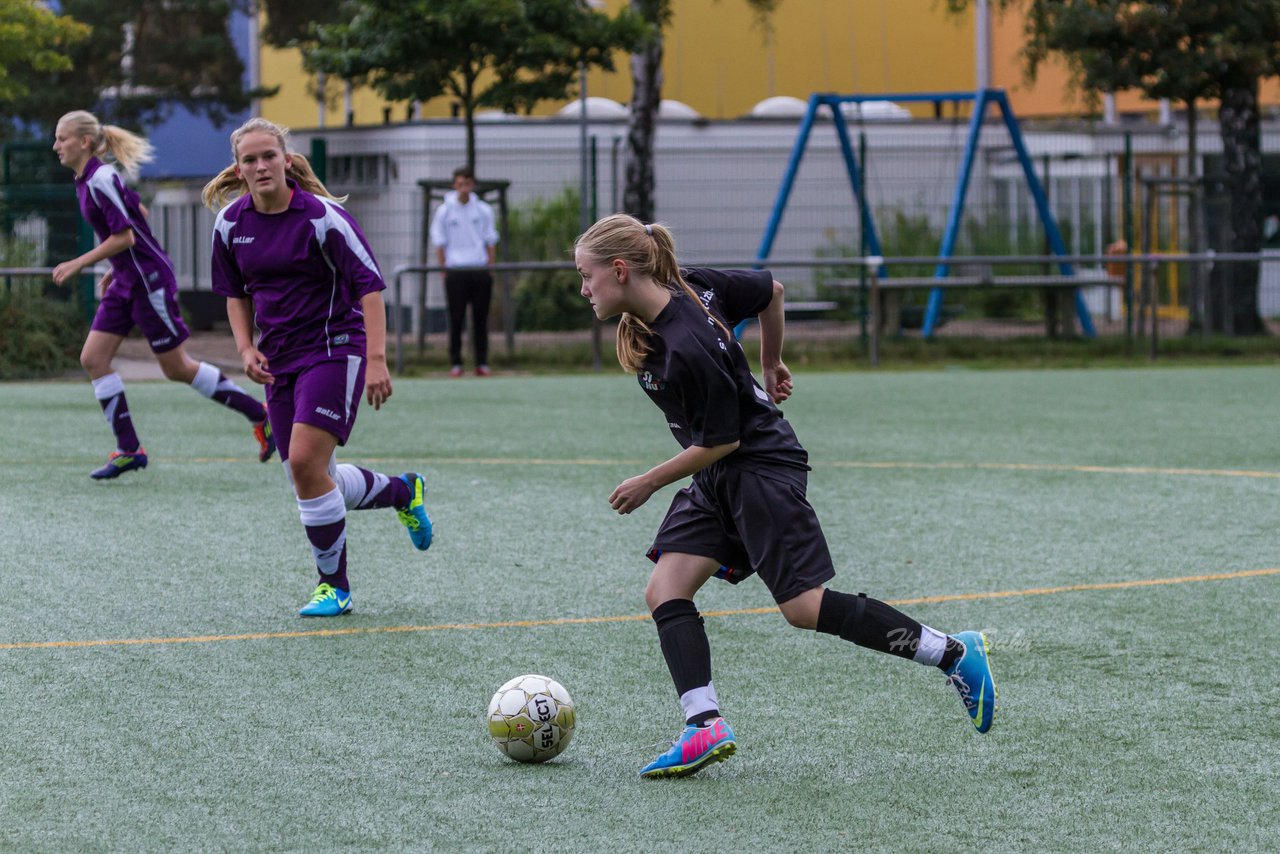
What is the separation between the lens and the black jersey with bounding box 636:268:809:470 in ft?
13.4

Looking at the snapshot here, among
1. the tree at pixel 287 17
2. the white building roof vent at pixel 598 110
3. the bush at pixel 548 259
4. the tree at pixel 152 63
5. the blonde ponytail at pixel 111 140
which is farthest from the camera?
the tree at pixel 287 17

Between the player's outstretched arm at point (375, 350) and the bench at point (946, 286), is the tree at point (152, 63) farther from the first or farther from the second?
the player's outstretched arm at point (375, 350)

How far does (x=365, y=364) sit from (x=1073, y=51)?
15.5m

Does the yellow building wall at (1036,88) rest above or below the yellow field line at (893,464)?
above

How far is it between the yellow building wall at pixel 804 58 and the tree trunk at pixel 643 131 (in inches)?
415

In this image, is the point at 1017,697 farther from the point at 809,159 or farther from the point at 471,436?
the point at 809,159

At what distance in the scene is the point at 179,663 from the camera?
5.33 m

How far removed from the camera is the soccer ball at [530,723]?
4.29 metres

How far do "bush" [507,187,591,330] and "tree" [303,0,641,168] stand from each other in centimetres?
125

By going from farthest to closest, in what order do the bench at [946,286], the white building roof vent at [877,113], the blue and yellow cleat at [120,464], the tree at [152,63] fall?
1. the tree at [152,63]
2. the white building roof vent at [877,113]
3. the bench at [946,286]
4. the blue and yellow cleat at [120,464]

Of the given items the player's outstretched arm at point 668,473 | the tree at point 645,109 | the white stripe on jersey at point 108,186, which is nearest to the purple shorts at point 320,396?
the player's outstretched arm at point 668,473

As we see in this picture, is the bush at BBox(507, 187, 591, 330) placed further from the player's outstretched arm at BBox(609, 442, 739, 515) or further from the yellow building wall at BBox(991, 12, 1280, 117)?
the yellow building wall at BBox(991, 12, 1280, 117)

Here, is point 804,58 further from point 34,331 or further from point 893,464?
point 893,464

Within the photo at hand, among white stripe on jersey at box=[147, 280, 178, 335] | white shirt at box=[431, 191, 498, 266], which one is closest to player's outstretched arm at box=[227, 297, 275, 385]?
white stripe on jersey at box=[147, 280, 178, 335]
